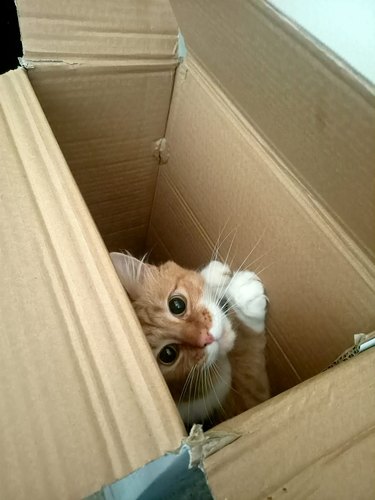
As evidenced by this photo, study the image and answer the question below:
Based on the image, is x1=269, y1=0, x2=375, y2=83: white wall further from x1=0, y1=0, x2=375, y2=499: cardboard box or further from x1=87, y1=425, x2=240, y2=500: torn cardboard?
x1=87, y1=425, x2=240, y2=500: torn cardboard

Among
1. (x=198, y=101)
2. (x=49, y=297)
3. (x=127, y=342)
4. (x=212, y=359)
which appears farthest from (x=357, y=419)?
(x=198, y=101)

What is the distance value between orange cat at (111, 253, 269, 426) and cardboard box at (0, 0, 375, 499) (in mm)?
58

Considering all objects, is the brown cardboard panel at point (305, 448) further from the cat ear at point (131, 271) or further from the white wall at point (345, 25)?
the cat ear at point (131, 271)

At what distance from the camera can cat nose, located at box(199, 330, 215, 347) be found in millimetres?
867

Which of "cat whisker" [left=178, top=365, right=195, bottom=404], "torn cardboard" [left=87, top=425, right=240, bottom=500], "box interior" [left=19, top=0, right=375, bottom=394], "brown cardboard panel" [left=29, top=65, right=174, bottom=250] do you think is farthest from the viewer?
"cat whisker" [left=178, top=365, right=195, bottom=404]

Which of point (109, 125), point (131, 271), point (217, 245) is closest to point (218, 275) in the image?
point (217, 245)

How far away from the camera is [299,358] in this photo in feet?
2.83

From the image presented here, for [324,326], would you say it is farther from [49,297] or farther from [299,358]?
[49,297]

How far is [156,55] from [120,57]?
0.09m

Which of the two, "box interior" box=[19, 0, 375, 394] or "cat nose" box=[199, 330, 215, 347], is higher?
"box interior" box=[19, 0, 375, 394]

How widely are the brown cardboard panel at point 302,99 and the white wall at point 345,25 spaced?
0.05 ft

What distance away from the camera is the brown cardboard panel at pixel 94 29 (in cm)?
68

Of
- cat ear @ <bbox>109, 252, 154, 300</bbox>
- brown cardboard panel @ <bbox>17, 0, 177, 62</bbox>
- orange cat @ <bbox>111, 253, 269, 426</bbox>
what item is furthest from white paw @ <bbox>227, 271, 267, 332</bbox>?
brown cardboard panel @ <bbox>17, 0, 177, 62</bbox>

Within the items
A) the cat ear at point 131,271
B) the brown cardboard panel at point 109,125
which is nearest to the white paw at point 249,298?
the cat ear at point 131,271
